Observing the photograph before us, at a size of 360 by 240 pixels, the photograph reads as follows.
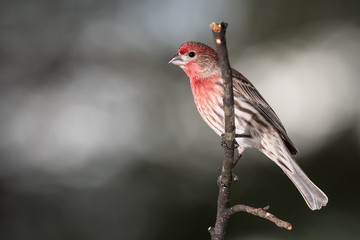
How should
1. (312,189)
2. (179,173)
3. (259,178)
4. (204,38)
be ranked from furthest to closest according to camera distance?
(204,38)
(179,173)
(259,178)
(312,189)

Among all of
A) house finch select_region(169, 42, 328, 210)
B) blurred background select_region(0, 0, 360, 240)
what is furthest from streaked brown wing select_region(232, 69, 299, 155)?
blurred background select_region(0, 0, 360, 240)

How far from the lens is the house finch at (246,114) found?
4.16 meters

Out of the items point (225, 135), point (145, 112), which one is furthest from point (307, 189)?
point (145, 112)

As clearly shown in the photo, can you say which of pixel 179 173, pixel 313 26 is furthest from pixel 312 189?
pixel 313 26

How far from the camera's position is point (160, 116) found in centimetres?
648

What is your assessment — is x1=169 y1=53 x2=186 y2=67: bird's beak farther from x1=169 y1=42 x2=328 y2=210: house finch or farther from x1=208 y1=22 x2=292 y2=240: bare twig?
x1=208 y1=22 x2=292 y2=240: bare twig

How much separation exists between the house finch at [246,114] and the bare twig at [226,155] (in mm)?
1099

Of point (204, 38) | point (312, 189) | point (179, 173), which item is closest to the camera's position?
point (312, 189)

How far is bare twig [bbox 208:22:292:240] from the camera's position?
252 centimetres

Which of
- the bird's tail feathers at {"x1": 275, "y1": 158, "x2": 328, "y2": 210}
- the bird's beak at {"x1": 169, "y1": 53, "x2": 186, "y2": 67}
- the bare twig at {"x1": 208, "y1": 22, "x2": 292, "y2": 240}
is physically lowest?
the bird's tail feathers at {"x1": 275, "y1": 158, "x2": 328, "y2": 210}

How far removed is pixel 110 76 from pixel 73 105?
568 mm

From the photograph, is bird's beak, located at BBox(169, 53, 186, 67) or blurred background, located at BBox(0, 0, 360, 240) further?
blurred background, located at BBox(0, 0, 360, 240)

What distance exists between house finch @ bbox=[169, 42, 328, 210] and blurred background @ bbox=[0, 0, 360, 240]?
0.97 m

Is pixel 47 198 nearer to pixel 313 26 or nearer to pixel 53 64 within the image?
pixel 53 64
